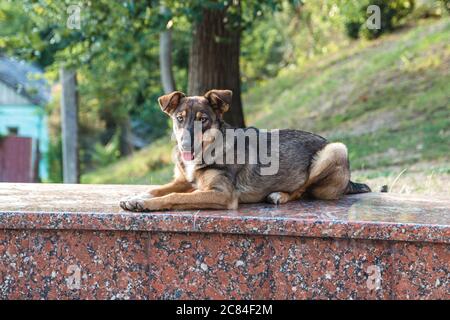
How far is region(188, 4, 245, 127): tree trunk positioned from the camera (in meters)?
11.1

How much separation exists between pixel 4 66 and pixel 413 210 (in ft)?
102

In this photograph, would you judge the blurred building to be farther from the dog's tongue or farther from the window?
the dog's tongue

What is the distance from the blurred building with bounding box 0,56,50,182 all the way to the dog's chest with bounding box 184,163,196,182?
24697 mm

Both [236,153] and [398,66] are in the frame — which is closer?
[236,153]

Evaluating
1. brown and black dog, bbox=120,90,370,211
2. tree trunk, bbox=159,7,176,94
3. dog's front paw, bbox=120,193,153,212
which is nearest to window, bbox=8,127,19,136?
tree trunk, bbox=159,7,176,94

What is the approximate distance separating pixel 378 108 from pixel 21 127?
2335 cm

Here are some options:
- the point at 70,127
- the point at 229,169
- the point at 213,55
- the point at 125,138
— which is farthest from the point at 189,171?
the point at 125,138

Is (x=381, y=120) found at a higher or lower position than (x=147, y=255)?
higher

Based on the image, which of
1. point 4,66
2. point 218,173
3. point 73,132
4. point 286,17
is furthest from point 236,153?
point 4,66

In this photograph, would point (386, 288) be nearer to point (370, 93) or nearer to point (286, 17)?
point (370, 93)

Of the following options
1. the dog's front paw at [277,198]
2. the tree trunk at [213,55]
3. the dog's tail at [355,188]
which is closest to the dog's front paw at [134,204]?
the dog's front paw at [277,198]

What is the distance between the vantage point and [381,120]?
14.8 meters

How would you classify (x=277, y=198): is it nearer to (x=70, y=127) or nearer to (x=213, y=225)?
(x=213, y=225)

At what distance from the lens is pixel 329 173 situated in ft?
19.9
